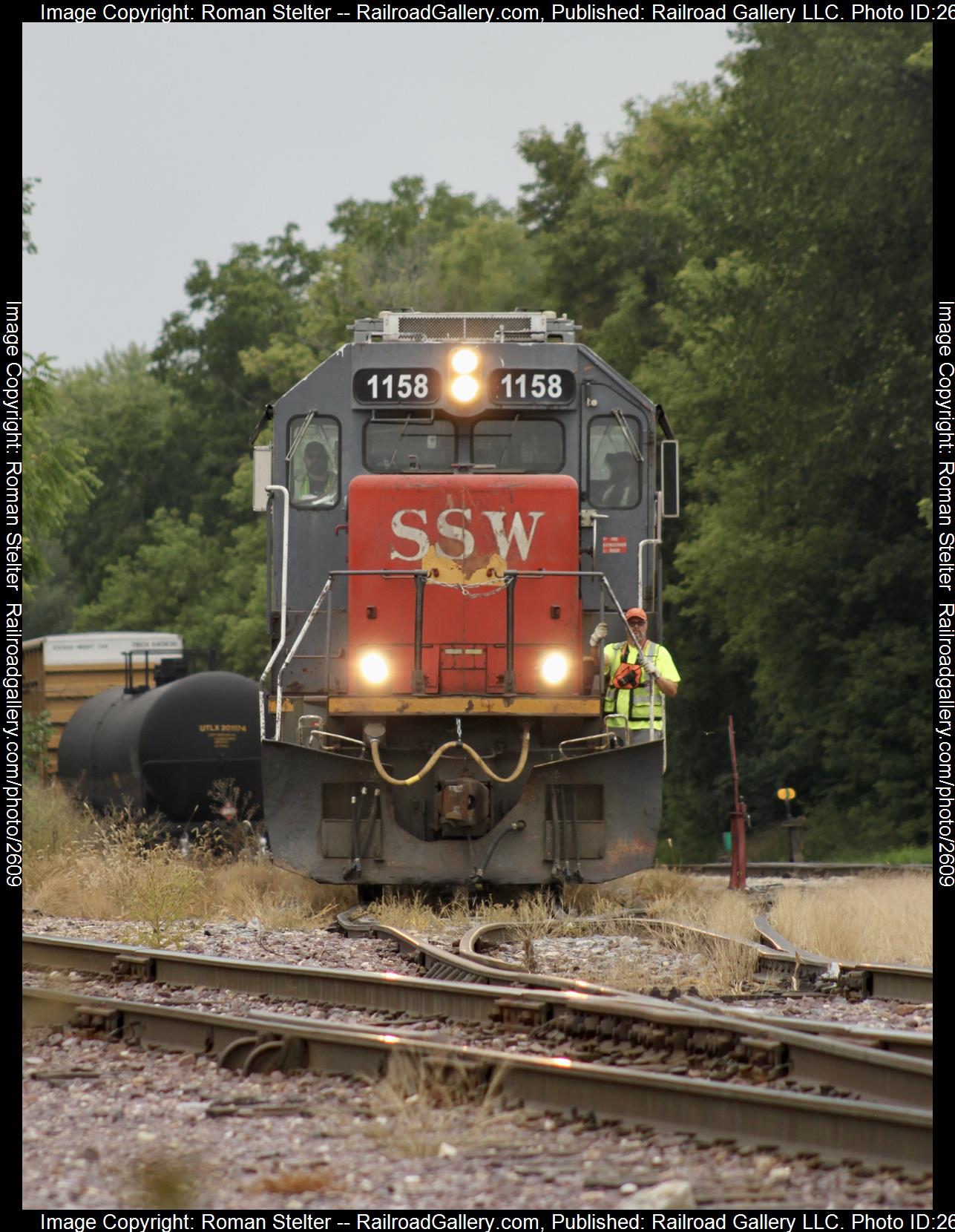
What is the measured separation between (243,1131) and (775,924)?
589 cm

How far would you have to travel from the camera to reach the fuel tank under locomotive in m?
17.4

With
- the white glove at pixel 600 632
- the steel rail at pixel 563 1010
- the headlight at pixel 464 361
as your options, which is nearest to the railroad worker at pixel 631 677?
the white glove at pixel 600 632

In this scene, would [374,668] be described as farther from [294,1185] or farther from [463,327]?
[294,1185]

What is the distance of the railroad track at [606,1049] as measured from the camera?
4.73 metres

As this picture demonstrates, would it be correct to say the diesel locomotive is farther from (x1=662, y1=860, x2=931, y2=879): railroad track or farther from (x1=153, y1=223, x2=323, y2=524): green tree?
(x1=153, y1=223, x2=323, y2=524): green tree

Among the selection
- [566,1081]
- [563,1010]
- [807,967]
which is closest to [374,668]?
[807,967]

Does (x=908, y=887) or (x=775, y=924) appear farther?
(x=908, y=887)

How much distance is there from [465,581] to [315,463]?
1.52 meters

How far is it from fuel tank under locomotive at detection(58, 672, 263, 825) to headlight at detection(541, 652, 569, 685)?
673 centimetres
